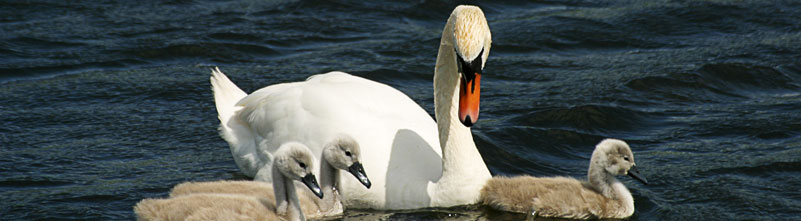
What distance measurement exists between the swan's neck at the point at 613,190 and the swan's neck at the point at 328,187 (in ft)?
5.47

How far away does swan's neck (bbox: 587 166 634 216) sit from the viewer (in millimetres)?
7656

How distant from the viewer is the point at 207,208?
6.76m

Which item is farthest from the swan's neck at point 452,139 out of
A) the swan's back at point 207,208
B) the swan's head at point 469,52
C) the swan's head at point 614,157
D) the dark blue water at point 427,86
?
the swan's back at point 207,208

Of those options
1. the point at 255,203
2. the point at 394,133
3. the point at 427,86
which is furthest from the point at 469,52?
the point at 427,86

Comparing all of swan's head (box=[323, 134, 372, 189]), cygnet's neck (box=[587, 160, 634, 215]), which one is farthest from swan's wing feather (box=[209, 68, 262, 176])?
cygnet's neck (box=[587, 160, 634, 215])

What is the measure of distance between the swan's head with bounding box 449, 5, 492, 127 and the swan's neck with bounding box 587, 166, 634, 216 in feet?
3.39

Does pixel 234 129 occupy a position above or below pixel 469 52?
below

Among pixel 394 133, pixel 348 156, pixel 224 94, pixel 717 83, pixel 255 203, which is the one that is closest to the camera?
pixel 255 203

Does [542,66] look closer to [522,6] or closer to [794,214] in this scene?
[522,6]

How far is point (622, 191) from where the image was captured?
302 inches

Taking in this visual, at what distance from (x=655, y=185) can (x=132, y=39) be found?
6408 mm

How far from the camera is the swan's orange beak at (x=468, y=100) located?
7.11 m

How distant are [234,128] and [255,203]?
1951mm

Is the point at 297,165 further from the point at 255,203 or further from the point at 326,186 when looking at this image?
the point at 326,186
